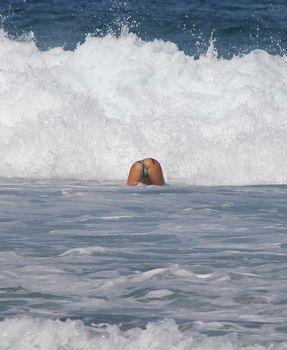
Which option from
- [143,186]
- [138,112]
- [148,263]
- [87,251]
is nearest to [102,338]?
[148,263]

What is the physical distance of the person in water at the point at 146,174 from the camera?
46.9 feet

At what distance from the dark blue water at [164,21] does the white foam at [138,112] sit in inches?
108

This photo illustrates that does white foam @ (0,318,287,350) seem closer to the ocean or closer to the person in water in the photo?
the ocean

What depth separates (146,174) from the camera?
14305 mm

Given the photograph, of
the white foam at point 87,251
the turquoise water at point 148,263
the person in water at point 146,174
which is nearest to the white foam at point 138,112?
the person in water at point 146,174

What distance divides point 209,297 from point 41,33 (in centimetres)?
1879

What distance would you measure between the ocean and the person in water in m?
0.20

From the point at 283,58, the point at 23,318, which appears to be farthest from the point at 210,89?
the point at 23,318

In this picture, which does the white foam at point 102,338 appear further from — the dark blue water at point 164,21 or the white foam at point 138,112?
the dark blue water at point 164,21

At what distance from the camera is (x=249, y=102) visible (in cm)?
2000

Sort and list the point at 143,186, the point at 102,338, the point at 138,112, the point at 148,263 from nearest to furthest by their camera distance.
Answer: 1. the point at 102,338
2. the point at 148,263
3. the point at 143,186
4. the point at 138,112

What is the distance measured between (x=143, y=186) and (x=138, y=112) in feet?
17.7

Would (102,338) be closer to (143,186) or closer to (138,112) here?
(143,186)

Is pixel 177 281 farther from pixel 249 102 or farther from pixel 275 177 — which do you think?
pixel 249 102
